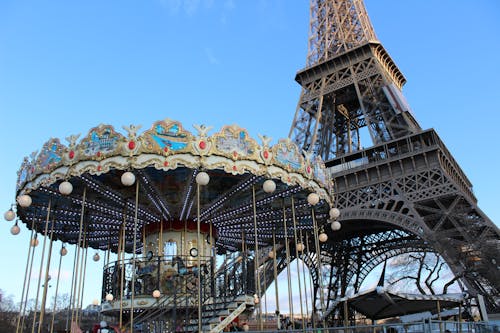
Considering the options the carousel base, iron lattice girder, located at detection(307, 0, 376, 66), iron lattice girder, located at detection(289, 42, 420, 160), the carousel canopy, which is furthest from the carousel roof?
iron lattice girder, located at detection(307, 0, 376, 66)

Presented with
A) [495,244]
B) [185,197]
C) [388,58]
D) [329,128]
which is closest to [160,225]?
[185,197]

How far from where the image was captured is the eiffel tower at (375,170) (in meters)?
23.2

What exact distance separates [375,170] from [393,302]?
631 inches

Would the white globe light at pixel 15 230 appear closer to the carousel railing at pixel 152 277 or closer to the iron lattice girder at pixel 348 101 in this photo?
the carousel railing at pixel 152 277

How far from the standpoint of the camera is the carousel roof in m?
11.2

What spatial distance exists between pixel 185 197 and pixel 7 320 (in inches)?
1355

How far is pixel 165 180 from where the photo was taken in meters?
13.3

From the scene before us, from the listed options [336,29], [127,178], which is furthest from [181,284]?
[336,29]

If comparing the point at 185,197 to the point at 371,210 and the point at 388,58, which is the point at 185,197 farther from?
the point at 388,58

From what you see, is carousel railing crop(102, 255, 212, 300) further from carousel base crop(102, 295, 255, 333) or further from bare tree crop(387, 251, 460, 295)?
bare tree crop(387, 251, 460, 295)

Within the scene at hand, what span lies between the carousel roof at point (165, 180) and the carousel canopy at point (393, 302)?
10.6 ft

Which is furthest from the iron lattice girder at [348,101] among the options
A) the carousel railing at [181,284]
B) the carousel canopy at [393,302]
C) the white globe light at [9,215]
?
the white globe light at [9,215]

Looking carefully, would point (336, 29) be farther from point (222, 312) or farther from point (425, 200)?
point (222, 312)

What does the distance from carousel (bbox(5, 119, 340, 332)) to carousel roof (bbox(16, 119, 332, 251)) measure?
30 mm
